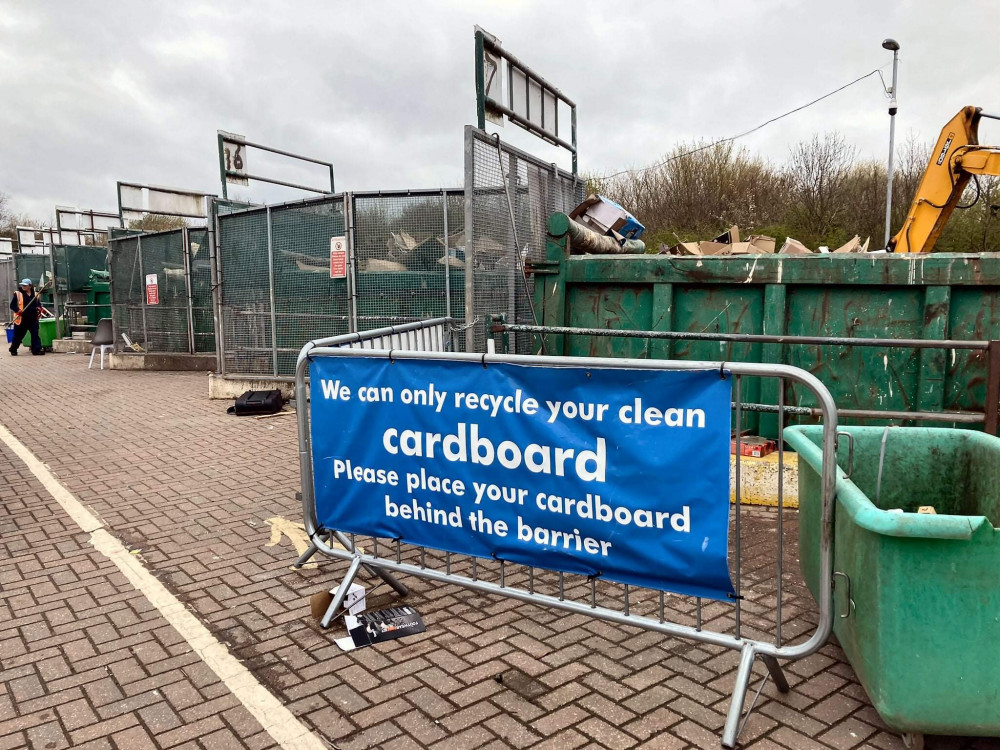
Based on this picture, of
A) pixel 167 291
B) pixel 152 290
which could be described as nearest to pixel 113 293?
pixel 152 290

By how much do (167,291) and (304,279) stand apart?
5992 millimetres

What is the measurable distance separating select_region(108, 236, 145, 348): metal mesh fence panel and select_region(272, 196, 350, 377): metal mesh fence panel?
634 centimetres

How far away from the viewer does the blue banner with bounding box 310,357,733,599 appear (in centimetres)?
295

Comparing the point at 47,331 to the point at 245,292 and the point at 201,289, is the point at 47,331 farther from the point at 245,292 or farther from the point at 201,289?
the point at 245,292

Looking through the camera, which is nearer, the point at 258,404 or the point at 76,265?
the point at 258,404

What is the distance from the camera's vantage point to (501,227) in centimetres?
643

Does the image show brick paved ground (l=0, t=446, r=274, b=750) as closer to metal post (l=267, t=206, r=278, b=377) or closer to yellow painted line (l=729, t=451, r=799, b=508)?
yellow painted line (l=729, t=451, r=799, b=508)

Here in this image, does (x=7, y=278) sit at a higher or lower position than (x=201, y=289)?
higher

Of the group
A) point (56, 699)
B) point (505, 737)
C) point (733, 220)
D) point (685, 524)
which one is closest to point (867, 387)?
point (685, 524)

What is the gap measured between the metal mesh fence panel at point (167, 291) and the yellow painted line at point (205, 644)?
9272mm

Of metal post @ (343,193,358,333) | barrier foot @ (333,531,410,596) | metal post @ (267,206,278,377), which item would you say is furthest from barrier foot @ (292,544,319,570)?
metal post @ (267,206,278,377)

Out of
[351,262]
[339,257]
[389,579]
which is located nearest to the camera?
Answer: [389,579]

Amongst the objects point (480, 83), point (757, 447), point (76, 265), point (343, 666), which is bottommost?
point (343, 666)

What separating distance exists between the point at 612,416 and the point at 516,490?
63 cm
